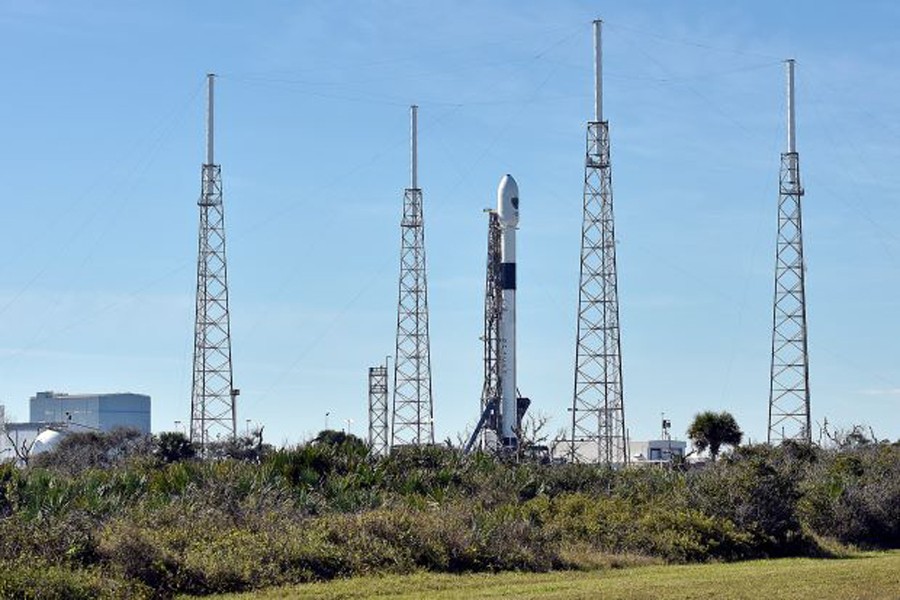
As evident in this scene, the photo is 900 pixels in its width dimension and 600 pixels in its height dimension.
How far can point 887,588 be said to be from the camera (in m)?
25.8

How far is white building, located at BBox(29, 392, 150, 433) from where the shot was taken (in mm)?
163125

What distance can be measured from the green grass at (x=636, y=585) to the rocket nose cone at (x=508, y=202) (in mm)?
52120

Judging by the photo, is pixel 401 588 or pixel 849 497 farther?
pixel 849 497

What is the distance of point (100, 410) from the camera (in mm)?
164000

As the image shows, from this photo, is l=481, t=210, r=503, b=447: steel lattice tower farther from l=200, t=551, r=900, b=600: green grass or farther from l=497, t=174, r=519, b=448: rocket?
l=200, t=551, r=900, b=600: green grass

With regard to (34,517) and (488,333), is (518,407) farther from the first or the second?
(34,517)

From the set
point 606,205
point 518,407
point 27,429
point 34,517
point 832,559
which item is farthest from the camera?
point 27,429

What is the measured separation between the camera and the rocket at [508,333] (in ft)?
258

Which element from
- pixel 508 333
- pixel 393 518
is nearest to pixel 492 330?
pixel 508 333

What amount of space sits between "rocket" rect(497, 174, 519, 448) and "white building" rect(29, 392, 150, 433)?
88031mm

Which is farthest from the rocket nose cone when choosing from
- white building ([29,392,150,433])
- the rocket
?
white building ([29,392,150,433])

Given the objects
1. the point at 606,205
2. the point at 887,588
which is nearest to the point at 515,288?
the point at 606,205

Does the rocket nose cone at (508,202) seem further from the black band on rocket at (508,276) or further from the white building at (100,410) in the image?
the white building at (100,410)

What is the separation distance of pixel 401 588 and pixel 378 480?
1395cm
